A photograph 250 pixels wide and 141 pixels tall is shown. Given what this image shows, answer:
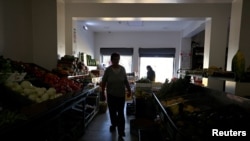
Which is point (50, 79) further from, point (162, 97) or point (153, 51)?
point (153, 51)

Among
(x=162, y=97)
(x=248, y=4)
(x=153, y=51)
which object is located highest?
(x=248, y=4)

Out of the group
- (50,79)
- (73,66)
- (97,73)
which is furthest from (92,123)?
(97,73)

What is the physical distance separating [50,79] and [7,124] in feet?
5.49

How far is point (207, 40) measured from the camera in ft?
15.8

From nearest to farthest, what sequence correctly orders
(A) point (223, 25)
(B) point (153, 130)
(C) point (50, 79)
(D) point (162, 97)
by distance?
(B) point (153, 130)
(D) point (162, 97)
(C) point (50, 79)
(A) point (223, 25)

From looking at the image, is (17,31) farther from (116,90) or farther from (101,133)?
(101,133)

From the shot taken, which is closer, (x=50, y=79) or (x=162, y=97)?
(x=162, y=97)

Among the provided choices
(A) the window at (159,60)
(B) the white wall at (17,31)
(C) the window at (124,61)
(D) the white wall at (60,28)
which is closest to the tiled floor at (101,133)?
(D) the white wall at (60,28)

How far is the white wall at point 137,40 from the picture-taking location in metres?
8.59

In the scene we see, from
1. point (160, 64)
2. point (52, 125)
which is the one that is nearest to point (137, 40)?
point (160, 64)

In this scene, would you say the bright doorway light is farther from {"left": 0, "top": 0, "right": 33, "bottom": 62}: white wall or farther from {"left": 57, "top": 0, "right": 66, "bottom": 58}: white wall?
{"left": 0, "top": 0, "right": 33, "bottom": 62}: white wall

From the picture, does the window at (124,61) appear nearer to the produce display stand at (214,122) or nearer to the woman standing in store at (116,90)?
the woman standing in store at (116,90)

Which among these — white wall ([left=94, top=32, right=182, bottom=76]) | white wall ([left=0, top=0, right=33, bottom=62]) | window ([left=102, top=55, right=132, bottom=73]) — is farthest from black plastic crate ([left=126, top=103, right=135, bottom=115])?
window ([left=102, top=55, right=132, bottom=73])

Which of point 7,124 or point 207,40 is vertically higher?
point 207,40
